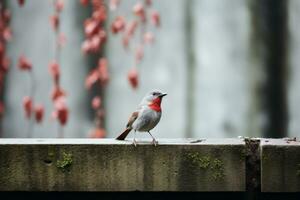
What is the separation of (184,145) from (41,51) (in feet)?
12.9

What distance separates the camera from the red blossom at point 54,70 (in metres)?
6.43

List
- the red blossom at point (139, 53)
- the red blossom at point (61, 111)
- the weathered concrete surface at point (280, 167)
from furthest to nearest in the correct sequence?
the red blossom at point (139, 53)
the red blossom at point (61, 111)
the weathered concrete surface at point (280, 167)

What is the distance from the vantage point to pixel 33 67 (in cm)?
647

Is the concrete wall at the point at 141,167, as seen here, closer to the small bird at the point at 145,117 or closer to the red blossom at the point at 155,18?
the small bird at the point at 145,117

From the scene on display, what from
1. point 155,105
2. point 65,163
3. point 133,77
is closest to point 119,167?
point 65,163

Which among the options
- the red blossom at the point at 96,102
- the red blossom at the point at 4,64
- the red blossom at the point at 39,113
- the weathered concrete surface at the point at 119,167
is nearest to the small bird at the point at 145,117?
the weathered concrete surface at the point at 119,167

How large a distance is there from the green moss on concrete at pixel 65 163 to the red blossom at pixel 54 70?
368cm

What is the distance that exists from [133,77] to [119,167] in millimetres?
3601

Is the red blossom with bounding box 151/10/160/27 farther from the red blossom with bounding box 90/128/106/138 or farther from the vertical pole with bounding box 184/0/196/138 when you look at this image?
the red blossom with bounding box 90/128/106/138

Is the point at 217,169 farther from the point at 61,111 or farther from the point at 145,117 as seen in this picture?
the point at 61,111

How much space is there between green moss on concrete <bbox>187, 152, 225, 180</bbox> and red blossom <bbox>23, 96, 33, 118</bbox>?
387cm

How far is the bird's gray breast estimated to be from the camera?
3479 mm

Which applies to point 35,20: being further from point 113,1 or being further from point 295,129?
point 295,129

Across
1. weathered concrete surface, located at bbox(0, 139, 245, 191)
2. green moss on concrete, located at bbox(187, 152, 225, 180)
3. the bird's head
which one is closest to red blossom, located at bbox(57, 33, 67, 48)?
the bird's head
